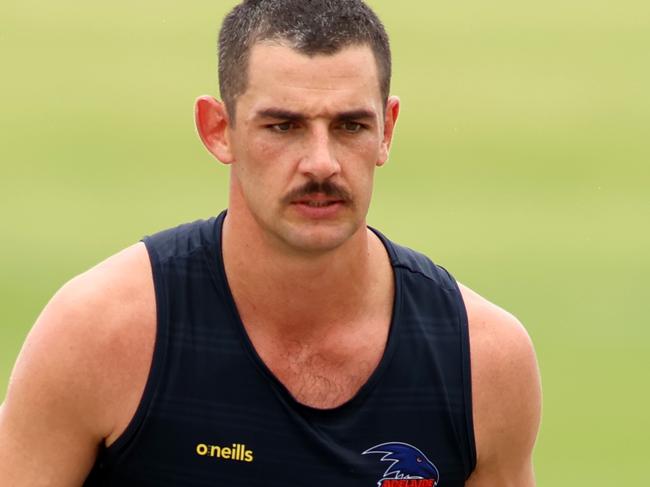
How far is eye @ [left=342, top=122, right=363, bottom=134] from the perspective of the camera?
13.8ft

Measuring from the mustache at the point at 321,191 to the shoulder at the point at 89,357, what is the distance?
0.49 metres

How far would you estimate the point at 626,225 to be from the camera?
11266 millimetres

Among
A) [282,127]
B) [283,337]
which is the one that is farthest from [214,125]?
[283,337]

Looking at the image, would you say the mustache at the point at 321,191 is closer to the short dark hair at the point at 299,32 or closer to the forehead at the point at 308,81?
the forehead at the point at 308,81

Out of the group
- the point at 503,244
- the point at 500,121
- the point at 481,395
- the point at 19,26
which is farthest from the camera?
the point at 19,26

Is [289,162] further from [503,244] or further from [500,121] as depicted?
[500,121]

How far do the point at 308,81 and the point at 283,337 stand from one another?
69 centimetres

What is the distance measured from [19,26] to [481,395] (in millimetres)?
9822

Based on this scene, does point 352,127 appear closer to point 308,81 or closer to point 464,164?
point 308,81

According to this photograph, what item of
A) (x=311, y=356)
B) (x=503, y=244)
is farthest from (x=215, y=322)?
(x=503, y=244)

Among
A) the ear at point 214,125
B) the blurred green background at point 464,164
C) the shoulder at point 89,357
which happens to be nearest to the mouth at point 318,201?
the ear at point 214,125

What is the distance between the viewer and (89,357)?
13.9 ft

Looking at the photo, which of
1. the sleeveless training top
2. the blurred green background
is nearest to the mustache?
the sleeveless training top

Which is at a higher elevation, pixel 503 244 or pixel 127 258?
pixel 127 258
